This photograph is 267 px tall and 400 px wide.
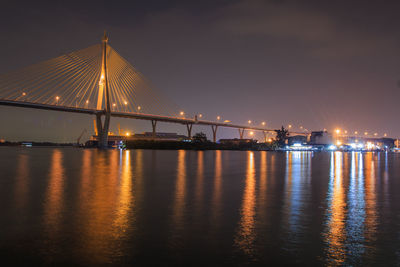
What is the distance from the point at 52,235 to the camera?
23.2 ft

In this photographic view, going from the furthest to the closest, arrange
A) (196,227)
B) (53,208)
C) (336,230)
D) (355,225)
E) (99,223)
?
(53,208), (355,225), (99,223), (196,227), (336,230)

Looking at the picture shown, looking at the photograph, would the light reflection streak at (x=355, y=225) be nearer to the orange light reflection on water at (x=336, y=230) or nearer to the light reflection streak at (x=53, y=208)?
→ the orange light reflection on water at (x=336, y=230)

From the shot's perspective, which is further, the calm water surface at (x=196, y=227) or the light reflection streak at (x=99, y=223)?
the light reflection streak at (x=99, y=223)

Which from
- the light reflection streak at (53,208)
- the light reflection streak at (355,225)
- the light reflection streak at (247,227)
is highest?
the light reflection streak at (53,208)

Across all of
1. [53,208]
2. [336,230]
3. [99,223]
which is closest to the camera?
[336,230]

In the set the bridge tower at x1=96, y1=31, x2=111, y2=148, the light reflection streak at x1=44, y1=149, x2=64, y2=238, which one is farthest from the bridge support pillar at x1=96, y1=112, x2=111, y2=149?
the light reflection streak at x1=44, y1=149, x2=64, y2=238

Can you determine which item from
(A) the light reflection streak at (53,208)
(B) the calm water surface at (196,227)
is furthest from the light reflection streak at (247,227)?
(A) the light reflection streak at (53,208)

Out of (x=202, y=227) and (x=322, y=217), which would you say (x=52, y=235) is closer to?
(x=202, y=227)

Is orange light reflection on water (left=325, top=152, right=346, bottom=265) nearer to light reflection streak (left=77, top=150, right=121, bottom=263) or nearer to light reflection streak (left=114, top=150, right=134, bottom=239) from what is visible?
light reflection streak (left=77, top=150, right=121, bottom=263)

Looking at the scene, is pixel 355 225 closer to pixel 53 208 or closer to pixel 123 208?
pixel 123 208

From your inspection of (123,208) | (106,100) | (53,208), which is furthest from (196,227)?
(106,100)

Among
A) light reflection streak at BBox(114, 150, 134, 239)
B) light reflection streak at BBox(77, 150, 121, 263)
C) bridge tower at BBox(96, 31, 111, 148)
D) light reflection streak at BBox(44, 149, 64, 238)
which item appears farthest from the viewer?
bridge tower at BBox(96, 31, 111, 148)

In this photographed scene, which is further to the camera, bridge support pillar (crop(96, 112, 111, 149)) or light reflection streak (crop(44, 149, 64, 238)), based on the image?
bridge support pillar (crop(96, 112, 111, 149))

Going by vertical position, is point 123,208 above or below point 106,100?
below
